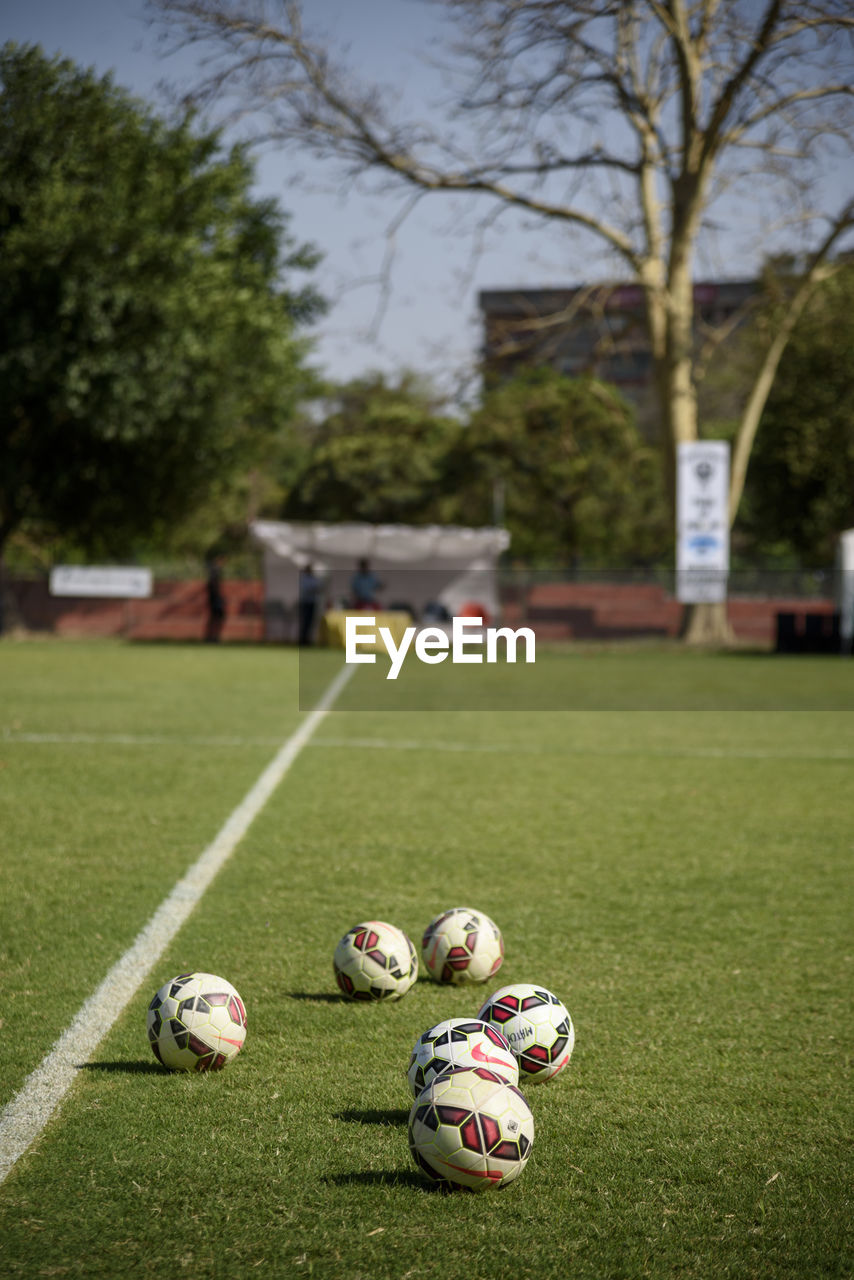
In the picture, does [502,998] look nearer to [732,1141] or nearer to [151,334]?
[732,1141]

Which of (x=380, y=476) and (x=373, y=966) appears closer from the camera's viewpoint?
(x=373, y=966)

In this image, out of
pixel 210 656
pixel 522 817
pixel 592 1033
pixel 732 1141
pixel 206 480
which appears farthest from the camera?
pixel 206 480

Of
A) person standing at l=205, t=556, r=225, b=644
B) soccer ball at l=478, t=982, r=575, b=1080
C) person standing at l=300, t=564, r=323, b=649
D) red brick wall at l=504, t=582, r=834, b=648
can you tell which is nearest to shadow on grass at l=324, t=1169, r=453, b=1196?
soccer ball at l=478, t=982, r=575, b=1080

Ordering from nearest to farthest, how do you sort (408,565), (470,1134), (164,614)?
1. (470,1134)
2. (164,614)
3. (408,565)

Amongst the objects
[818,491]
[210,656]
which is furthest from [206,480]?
[818,491]

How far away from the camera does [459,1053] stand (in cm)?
305

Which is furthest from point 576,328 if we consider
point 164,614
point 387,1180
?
point 387,1180

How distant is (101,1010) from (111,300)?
2478 cm

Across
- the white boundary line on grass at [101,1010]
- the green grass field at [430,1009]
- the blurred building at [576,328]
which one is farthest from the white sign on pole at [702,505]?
the white boundary line on grass at [101,1010]

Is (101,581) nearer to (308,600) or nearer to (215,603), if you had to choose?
(215,603)

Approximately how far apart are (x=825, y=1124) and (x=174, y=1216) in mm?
1807

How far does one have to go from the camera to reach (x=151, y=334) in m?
27.3

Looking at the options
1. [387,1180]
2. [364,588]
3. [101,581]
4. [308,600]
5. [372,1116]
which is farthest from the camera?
[101,581]

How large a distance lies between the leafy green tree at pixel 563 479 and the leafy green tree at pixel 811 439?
6.15m
